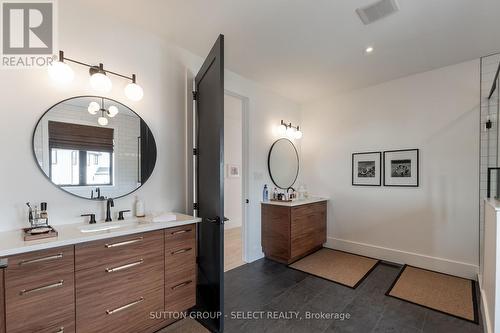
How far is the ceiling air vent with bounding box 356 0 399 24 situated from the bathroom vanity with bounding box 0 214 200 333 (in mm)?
2368

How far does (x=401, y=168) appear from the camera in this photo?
3271 mm

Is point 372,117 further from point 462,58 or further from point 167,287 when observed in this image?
point 167,287

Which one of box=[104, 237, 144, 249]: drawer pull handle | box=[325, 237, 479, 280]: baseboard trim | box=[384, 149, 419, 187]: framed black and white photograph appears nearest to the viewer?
box=[104, 237, 144, 249]: drawer pull handle

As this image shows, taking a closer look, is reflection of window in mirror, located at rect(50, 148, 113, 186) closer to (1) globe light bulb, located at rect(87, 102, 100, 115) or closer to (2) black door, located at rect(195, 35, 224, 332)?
(1) globe light bulb, located at rect(87, 102, 100, 115)

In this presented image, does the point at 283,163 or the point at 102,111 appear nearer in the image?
the point at 102,111

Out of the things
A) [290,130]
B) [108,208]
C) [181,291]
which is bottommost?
[181,291]

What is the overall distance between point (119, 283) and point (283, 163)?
2.93m

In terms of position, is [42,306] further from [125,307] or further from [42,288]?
[125,307]

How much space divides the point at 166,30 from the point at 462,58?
343 cm

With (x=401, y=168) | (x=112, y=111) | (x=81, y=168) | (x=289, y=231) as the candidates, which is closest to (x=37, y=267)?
(x=81, y=168)

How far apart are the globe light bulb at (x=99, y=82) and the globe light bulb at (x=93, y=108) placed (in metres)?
0.16

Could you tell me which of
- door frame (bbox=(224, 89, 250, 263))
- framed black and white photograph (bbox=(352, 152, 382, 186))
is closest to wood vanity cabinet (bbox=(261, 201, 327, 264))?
door frame (bbox=(224, 89, 250, 263))

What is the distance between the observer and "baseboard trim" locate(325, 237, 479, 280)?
110 inches

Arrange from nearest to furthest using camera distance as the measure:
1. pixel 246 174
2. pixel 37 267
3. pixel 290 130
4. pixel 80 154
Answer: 1. pixel 37 267
2. pixel 80 154
3. pixel 246 174
4. pixel 290 130
